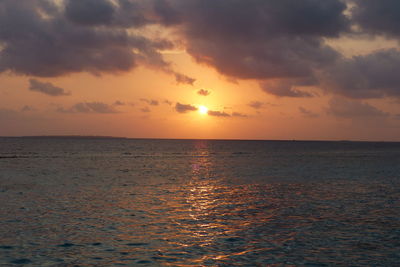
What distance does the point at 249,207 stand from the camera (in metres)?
28.8

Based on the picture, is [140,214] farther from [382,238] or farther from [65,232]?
[382,238]

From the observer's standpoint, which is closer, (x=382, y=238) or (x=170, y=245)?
(x=170, y=245)

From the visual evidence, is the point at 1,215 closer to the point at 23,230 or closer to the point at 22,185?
the point at 23,230

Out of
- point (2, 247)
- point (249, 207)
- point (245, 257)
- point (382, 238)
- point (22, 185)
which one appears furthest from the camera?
point (22, 185)

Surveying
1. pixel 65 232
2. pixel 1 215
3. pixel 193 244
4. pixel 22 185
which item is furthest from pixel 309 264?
pixel 22 185

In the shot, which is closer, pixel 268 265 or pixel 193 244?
pixel 268 265

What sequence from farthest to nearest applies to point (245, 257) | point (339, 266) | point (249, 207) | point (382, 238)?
point (249, 207), point (382, 238), point (245, 257), point (339, 266)

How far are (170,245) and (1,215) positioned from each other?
44.4 ft

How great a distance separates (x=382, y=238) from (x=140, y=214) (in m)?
14.7

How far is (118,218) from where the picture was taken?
24109 millimetres

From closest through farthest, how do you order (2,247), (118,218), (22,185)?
(2,247)
(118,218)
(22,185)

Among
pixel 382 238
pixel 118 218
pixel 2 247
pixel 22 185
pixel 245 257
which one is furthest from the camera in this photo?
pixel 22 185

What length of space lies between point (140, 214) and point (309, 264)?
1315 centimetres

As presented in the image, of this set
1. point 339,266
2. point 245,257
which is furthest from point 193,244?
point 339,266
